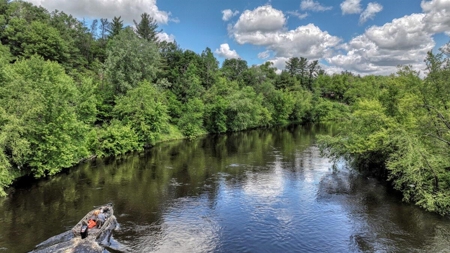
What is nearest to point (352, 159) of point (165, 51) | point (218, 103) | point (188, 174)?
point (188, 174)

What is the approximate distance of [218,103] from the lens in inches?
2790

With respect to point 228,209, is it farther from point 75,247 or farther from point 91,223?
point 75,247

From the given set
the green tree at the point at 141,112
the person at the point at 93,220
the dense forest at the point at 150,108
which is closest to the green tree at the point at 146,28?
the dense forest at the point at 150,108

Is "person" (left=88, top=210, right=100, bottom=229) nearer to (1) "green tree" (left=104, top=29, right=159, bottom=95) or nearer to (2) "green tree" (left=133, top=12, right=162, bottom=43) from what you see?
(1) "green tree" (left=104, top=29, right=159, bottom=95)

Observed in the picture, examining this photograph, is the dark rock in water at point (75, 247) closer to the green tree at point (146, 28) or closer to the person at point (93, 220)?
the person at point (93, 220)

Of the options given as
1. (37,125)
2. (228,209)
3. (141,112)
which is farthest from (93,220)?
(141,112)

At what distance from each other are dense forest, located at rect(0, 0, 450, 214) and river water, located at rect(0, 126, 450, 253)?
2842 millimetres

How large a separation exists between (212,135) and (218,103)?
8271 millimetres

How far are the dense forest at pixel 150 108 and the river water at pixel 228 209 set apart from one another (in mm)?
2842

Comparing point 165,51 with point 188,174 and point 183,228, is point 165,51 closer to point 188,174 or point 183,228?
point 188,174

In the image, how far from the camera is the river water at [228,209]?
18.7m

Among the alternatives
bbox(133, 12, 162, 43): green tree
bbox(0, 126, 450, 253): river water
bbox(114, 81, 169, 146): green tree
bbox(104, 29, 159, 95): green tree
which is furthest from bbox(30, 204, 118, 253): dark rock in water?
bbox(133, 12, 162, 43): green tree

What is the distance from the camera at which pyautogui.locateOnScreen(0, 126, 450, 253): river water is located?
18.7m

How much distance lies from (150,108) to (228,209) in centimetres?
2875
